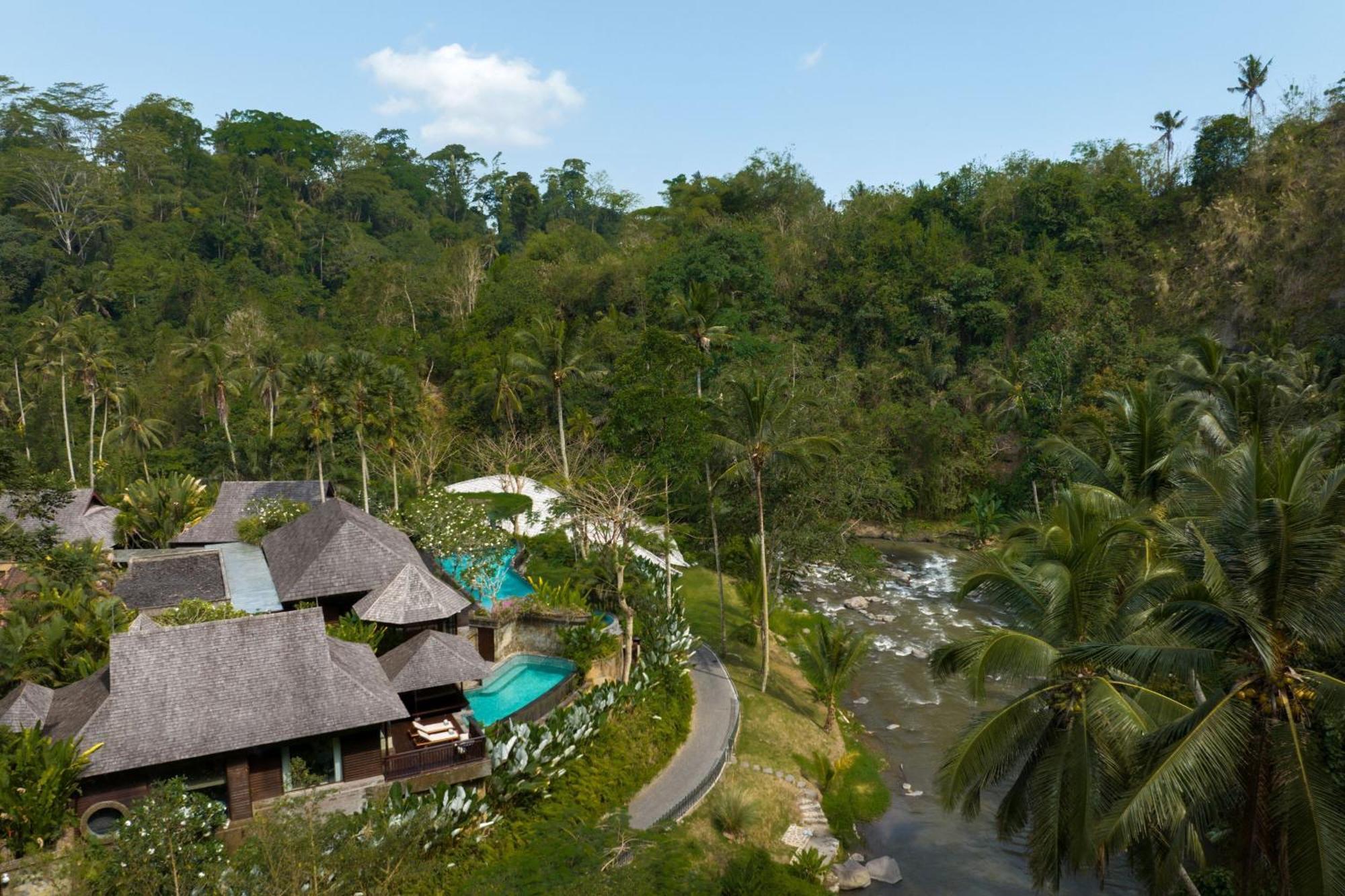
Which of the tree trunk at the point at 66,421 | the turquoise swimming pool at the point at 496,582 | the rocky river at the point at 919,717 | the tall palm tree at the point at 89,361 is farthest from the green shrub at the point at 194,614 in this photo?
the tall palm tree at the point at 89,361

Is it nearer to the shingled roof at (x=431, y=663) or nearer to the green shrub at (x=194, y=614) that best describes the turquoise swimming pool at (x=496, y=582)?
the shingled roof at (x=431, y=663)

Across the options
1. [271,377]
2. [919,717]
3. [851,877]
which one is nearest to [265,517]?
[271,377]

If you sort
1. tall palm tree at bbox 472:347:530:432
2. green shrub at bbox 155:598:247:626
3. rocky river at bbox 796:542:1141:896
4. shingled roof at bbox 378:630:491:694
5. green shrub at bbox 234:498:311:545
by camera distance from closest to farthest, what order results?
shingled roof at bbox 378:630:491:694 → rocky river at bbox 796:542:1141:896 → green shrub at bbox 155:598:247:626 → green shrub at bbox 234:498:311:545 → tall palm tree at bbox 472:347:530:432

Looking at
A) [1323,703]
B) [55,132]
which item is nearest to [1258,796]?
[1323,703]

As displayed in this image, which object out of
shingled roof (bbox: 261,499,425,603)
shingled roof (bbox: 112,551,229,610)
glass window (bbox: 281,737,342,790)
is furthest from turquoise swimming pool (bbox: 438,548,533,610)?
glass window (bbox: 281,737,342,790)

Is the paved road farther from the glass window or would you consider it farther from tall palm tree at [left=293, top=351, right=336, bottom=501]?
tall palm tree at [left=293, top=351, right=336, bottom=501]
